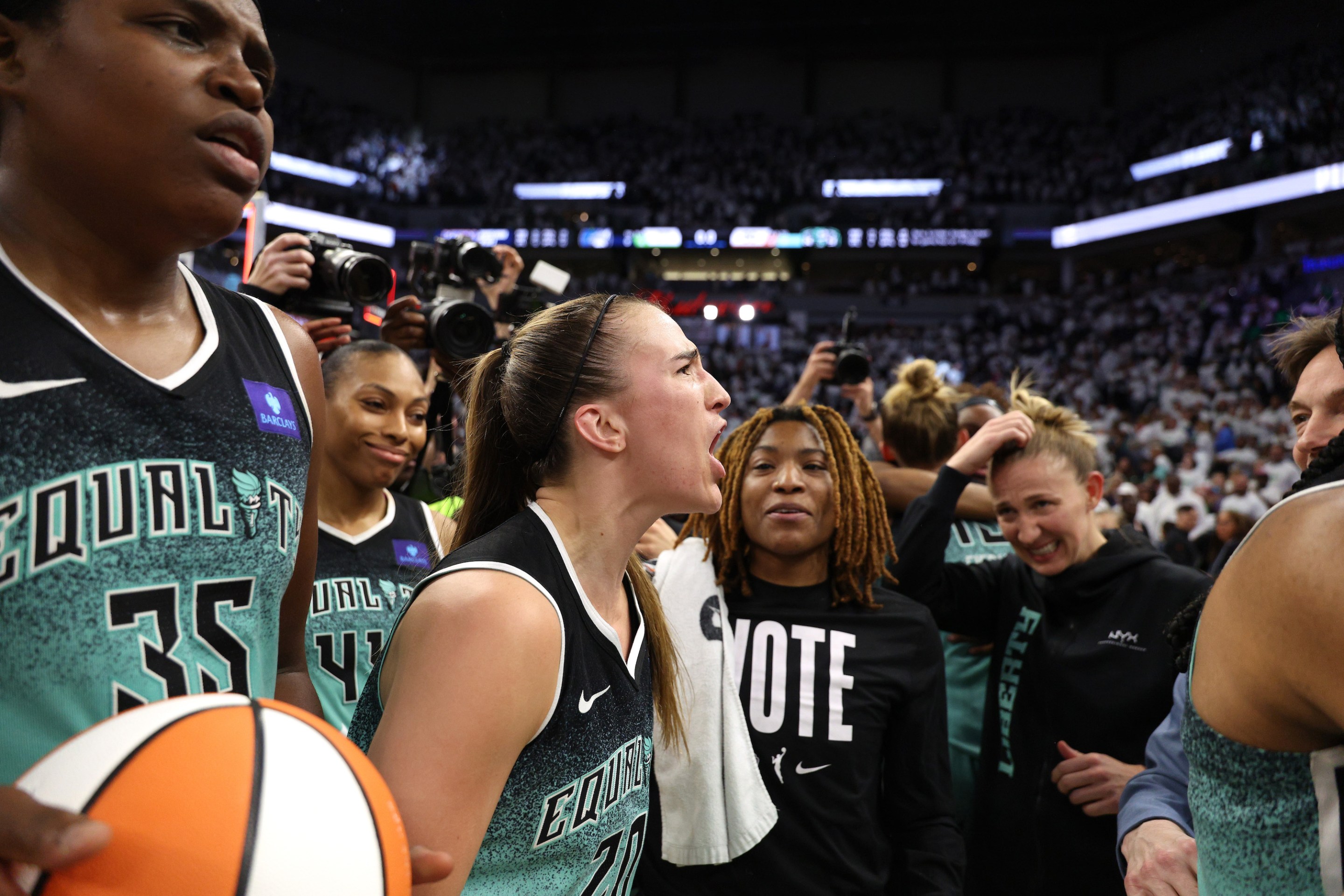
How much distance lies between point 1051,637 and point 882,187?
1060 inches

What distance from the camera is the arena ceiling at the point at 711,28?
27.2m

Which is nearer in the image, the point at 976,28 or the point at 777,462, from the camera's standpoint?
the point at 777,462

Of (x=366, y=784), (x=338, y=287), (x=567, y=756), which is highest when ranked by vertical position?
(x=338, y=287)

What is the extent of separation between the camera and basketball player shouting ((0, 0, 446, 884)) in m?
1.12

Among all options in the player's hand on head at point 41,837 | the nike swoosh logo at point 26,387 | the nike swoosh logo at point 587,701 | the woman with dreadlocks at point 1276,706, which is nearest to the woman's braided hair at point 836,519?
the nike swoosh logo at point 587,701

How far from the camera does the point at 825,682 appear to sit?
8.05ft

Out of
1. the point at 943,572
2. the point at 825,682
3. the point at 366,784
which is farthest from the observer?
the point at 943,572

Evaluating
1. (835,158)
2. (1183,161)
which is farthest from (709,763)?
(835,158)

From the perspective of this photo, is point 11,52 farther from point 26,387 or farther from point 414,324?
point 414,324

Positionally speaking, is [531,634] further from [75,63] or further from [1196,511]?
[1196,511]

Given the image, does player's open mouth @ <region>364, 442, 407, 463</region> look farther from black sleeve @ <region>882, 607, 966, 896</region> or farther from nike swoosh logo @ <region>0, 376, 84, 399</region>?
nike swoosh logo @ <region>0, 376, 84, 399</region>

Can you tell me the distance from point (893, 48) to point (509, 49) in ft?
40.0

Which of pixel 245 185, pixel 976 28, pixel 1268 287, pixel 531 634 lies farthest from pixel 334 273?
pixel 976 28

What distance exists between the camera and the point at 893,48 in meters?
29.7
